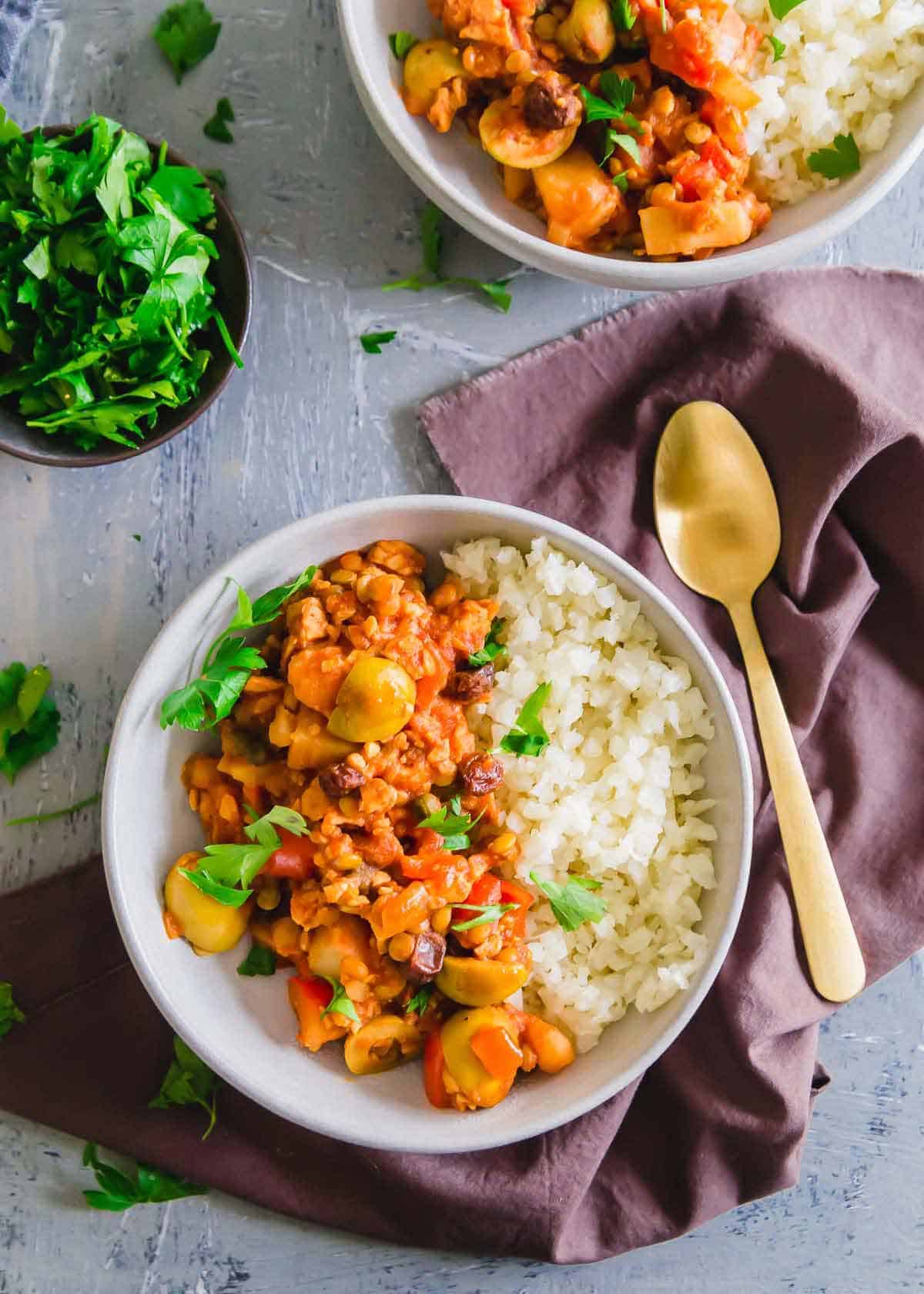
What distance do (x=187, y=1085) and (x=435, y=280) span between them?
1957 mm

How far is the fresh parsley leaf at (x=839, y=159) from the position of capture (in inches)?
100

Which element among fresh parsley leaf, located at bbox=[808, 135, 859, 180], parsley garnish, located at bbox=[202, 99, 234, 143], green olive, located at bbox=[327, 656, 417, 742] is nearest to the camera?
green olive, located at bbox=[327, 656, 417, 742]

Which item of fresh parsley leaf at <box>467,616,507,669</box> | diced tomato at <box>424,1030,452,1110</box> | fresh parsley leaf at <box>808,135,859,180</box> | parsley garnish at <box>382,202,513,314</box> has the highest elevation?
fresh parsley leaf at <box>808,135,859,180</box>

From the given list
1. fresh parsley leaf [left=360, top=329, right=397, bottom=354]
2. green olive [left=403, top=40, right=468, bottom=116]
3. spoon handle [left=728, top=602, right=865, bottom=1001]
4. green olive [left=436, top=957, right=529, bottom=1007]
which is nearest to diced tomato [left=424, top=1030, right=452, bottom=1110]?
green olive [left=436, top=957, right=529, bottom=1007]

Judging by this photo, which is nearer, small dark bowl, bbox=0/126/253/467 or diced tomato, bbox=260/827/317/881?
diced tomato, bbox=260/827/317/881

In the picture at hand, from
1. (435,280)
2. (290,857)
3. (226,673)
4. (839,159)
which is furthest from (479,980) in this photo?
(839,159)

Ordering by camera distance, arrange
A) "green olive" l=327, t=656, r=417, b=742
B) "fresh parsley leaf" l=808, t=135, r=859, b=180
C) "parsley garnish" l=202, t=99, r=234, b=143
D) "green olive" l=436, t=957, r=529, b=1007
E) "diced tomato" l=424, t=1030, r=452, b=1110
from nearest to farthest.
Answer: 1. "green olive" l=327, t=656, r=417, b=742
2. "green olive" l=436, t=957, r=529, b=1007
3. "diced tomato" l=424, t=1030, r=452, b=1110
4. "fresh parsley leaf" l=808, t=135, r=859, b=180
5. "parsley garnish" l=202, t=99, r=234, b=143

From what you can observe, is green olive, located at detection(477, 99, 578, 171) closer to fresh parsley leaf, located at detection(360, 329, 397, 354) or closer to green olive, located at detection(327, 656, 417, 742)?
fresh parsley leaf, located at detection(360, 329, 397, 354)

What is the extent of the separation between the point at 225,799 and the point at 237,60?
175 cm

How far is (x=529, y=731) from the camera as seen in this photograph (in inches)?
96.9

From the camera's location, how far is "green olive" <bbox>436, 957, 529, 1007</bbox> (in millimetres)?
2342

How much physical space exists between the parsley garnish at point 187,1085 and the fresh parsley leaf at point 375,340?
1661mm

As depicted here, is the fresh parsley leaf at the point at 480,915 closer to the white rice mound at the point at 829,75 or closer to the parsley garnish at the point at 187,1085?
the parsley garnish at the point at 187,1085

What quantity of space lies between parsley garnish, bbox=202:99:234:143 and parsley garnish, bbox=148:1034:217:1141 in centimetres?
210
